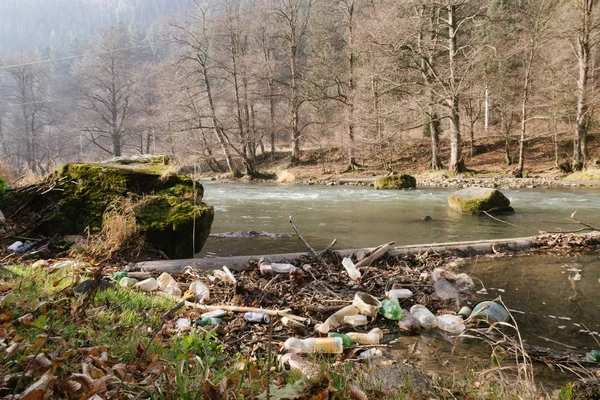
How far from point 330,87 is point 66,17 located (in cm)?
12830

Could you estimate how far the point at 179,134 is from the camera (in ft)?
110

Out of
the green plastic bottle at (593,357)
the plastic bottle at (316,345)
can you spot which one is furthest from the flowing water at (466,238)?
the plastic bottle at (316,345)

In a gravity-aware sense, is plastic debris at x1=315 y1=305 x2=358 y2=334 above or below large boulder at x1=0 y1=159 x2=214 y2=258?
below

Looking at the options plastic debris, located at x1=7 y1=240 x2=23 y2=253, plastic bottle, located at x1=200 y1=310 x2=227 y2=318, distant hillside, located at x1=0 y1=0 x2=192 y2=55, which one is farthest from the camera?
distant hillside, located at x1=0 y1=0 x2=192 y2=55

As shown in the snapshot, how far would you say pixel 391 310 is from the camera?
4.12 meters

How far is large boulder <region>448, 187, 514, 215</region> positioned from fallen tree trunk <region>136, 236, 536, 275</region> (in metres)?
4.26

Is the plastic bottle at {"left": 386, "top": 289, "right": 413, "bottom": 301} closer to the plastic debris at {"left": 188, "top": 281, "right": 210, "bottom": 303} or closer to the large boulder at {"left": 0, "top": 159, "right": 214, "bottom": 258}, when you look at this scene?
the plastic debris at {"left": 188, "top": 281, "right": 210, "bottom": 303}

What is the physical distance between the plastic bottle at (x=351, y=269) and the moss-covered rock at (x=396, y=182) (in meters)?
14.3

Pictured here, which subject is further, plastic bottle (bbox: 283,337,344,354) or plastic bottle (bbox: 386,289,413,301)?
plastic bottle (bbox: 386,289,413,301)

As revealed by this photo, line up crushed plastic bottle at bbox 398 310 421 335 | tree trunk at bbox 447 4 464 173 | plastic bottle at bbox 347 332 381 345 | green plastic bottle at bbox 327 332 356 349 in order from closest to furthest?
green plastic bottle at bbox 327 332 356 349 < plastic bottle at bbox 347 332 381 345 < crushed plastic bottle at bbox 398 310 421 335 < tree trunk at bbox 447 4 464 173

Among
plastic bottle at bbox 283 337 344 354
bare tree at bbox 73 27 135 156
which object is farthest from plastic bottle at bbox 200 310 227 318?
bare tree at bbox 73 27 135 156

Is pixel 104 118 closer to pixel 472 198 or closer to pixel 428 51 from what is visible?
pixel 428 51

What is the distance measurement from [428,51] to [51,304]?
78.7 ft

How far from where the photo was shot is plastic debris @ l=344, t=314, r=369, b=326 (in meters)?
3.94
